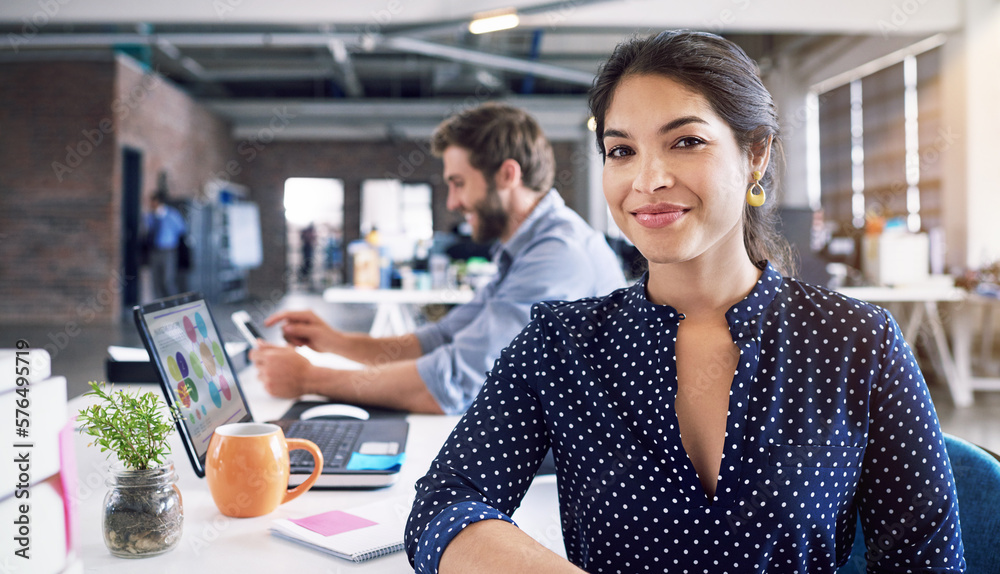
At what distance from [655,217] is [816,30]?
716cm

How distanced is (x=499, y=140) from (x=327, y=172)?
13.5m

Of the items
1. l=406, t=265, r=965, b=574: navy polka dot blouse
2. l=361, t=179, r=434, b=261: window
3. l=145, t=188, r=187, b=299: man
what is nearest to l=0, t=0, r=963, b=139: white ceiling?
l=406, t=265, r=965, b=574: navy polka dot blouse

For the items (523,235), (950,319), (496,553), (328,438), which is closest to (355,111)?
(950,319)

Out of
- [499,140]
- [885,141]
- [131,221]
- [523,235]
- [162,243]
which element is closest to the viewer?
[523,235]

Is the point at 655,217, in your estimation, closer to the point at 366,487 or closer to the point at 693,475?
the point at 693,475

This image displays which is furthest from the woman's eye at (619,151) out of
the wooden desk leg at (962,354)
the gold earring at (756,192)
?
the wooden desk leg at (962,354)

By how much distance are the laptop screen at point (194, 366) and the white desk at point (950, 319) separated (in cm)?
434

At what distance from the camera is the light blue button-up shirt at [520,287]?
1.69 m

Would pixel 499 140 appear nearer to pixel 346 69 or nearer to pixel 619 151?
pixel 619 151

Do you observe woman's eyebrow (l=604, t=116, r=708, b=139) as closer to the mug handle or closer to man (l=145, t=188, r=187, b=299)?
the mug handle

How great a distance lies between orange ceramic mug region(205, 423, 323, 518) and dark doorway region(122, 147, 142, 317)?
1007cm

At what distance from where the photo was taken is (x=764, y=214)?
1051 mm

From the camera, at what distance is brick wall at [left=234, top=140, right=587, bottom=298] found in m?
14.9

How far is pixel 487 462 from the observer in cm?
92
